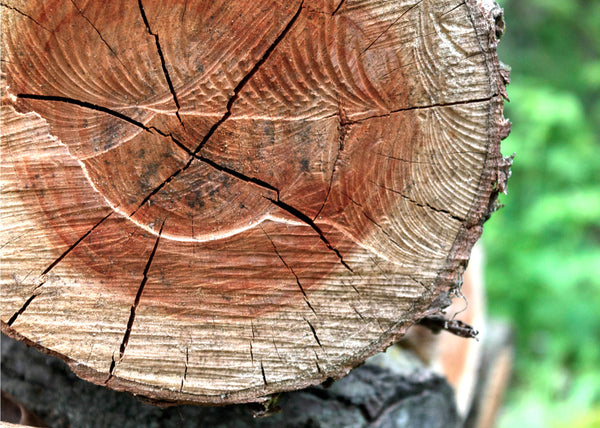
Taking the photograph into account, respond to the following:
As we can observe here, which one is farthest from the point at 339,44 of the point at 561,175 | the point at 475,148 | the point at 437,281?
the point at 561,175

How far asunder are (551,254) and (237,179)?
3.63 meters

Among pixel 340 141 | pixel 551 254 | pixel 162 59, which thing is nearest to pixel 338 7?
pixel 340 141

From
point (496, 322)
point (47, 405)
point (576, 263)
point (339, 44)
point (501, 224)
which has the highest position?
point (501, 224)

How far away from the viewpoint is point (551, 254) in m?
4.25

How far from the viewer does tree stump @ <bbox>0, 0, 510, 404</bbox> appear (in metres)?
1.24

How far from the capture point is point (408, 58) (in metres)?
1.26

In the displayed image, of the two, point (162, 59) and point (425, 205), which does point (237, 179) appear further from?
point (425, 205)

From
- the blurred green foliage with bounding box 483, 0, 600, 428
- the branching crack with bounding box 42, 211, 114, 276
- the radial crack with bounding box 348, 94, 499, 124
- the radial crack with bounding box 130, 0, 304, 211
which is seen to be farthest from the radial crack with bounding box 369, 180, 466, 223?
the blurred green foliage with bounding box 483, 0, 600, 428

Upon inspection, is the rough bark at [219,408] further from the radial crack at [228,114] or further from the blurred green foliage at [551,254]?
the blurred green foliage at [551,254]

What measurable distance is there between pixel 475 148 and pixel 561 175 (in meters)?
3.74

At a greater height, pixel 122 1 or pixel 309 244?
pixel 122 1

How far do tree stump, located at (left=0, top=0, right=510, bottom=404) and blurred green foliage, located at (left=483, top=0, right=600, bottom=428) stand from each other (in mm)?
2855

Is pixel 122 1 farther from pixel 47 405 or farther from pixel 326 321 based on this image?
pixel 47 405

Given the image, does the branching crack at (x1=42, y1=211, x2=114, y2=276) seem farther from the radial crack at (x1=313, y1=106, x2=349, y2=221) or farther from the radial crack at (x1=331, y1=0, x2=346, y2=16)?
the radial crack at (x1=331, y1=0, x2=346, y2=16)
